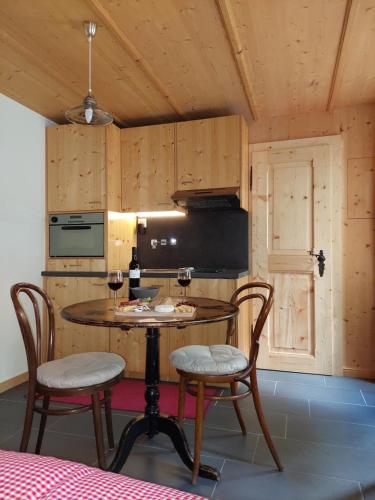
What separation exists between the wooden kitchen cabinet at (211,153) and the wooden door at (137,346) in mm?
965

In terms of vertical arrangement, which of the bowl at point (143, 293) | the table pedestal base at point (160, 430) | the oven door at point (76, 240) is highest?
the oven door at point (76, 240)

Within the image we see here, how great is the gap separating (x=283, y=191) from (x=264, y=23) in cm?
166

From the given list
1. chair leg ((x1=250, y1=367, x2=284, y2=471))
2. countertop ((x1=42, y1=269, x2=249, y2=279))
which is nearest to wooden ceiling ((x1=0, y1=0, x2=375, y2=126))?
countertop ((x1=42, y1=269, x2=249, y2=279))

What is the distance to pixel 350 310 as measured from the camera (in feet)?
10.9

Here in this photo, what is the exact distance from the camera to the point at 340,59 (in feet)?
8.19

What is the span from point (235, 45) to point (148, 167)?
1.45 m

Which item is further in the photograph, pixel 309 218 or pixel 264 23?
pixel 309 218

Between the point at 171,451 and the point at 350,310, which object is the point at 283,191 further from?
the point at 171,451

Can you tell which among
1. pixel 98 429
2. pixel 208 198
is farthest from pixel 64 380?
pixel 208 198

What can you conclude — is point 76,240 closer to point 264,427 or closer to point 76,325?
point 76,325

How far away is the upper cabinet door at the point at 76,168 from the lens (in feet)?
11.0

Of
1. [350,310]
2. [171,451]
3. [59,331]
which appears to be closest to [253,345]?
[171,451]

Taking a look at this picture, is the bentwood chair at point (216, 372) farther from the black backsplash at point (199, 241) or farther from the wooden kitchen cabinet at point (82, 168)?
the wooden kitchen cabinet at point (82, 168)

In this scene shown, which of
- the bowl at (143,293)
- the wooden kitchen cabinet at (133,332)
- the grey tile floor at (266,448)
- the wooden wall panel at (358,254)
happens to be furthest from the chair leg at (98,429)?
the wooden wall panel at (358,254)
